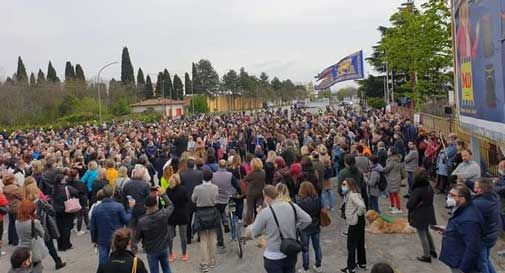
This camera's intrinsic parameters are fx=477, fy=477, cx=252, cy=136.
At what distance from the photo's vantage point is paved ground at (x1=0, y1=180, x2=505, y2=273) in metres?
7.76

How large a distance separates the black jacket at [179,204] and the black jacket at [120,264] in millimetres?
3374

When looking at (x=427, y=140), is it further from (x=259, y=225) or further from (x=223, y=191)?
(x=259, y=225)

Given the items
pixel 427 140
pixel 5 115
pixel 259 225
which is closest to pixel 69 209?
pixel 259 225

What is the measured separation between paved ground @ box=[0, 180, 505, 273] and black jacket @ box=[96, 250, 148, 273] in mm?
3367

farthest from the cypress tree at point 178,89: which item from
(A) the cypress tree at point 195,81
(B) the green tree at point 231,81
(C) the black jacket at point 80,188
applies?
(C) the black jacket at point 80,188

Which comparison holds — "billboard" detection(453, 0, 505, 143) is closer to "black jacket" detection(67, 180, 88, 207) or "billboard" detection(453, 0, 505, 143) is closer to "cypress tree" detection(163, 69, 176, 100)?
"black jacket" detection(67, 180, 88, 207)

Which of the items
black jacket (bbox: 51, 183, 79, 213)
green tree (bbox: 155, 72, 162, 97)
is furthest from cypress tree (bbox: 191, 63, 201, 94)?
black jacket (bbox: 51, 183, 79, 213)

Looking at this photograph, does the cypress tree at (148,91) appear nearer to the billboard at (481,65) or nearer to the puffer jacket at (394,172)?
the billboard at (481,65)

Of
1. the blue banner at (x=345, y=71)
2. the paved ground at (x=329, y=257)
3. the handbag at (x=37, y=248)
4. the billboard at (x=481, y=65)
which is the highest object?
the blue banner at (x=345, y=71)

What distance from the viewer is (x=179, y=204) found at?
8.20 meters

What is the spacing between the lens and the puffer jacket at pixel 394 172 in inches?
415

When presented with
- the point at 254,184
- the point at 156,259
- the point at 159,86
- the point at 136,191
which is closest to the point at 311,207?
the point at 254,184

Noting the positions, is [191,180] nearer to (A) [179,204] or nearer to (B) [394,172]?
(A) [179,204]

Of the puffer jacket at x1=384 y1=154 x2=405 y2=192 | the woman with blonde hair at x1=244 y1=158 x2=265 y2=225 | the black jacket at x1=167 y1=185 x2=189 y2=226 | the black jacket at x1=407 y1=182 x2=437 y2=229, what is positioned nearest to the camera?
the black jacket at x1=407 y1=182 x2=437 y2=229
